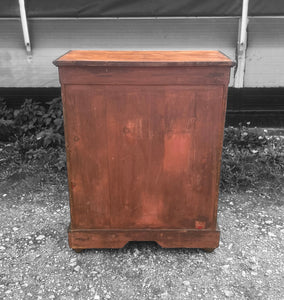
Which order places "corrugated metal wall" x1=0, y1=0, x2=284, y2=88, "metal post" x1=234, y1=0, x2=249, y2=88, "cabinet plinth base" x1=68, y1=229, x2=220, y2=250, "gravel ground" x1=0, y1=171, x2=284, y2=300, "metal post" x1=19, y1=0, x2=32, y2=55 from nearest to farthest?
"gravel ground" x1=0, y1=171, x2=284, y2=300 < "cabinet plinth base" x1=68, y1=229, x2=220, y2=250 < "metal post" x1=19, y1=0, x2=32, y2=55 < "metal post" x1=234, y1=0, x2=249, y2=88 < "corrugated metal wall" x1=0, y1=0, x2=284, y2=88

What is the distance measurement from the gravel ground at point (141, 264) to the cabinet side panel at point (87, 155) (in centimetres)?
36

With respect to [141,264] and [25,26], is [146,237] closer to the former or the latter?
[141,264]

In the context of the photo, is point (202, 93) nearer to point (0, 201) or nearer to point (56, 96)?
point (0, 201)

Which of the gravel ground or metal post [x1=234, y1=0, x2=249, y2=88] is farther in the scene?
metal post [x1=234, y1=0, x2=249, y2=88]

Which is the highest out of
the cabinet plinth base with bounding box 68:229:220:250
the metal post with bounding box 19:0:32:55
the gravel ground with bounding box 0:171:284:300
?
the metal post with bounding box 19:0:32:55

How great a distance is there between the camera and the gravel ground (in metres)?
2.38

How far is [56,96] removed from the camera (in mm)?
5598

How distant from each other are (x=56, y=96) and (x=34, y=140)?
1.08 metres

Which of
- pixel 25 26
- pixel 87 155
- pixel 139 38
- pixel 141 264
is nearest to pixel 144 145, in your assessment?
pixel 87 155

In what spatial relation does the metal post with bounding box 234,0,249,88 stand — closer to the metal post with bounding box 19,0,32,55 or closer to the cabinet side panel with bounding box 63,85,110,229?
the metal post with bounding box 19,0,32,55

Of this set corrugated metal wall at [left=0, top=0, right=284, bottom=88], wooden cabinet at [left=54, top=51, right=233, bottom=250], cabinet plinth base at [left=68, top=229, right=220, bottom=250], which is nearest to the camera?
wooden cabinet at [left=54, top=51, right=233, bottom=250]

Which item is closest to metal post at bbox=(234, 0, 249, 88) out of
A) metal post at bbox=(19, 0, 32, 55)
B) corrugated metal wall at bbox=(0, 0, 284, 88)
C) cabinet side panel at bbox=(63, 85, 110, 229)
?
corrugated metal wall at bbox=(0, 0, 284, 88)

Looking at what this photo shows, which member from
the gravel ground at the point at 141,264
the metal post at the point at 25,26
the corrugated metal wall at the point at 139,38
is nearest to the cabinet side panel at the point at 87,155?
the gravel ground at the point at 141,264

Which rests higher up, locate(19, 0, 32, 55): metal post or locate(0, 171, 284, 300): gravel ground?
locate(19, 0, 32, 55): metal post
